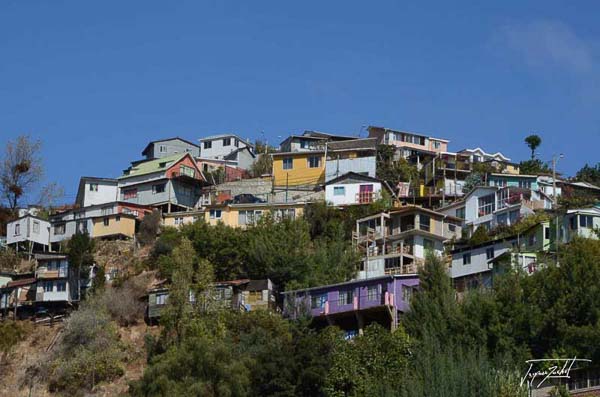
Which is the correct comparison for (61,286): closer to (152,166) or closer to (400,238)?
(400,238)

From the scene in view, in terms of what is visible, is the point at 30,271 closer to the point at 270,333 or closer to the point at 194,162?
the point at 194,162

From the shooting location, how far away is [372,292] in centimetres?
6062

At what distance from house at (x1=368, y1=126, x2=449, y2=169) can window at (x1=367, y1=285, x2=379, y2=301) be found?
108 feet

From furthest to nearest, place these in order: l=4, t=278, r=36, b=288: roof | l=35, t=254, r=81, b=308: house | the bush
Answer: l=4, t=278, r=36, b=288: roof < l=35, t=254, r=81, b=308: house < the bush

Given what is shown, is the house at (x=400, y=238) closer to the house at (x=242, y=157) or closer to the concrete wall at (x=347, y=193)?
the concrete wall at (x=347, y=193)

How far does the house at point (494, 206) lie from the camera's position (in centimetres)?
7370

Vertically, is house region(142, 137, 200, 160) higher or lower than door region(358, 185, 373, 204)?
higher

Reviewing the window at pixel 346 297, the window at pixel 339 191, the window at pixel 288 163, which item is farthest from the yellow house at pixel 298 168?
the window at pixel 346 297

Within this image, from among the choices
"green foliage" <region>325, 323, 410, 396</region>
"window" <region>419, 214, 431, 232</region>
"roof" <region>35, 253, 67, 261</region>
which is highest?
"window" <region>419, 214, 431, 232</region>

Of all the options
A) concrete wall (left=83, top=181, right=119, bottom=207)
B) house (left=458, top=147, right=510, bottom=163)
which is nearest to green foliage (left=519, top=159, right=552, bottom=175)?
house (left=458, top=147, right=510, bottom=163)

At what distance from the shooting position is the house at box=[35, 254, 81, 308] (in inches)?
2837

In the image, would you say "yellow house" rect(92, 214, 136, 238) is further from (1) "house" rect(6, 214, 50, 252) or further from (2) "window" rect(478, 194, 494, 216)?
(2) "window" rect(478, 194, 494, 216)

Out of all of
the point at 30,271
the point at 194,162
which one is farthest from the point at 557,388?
the point at 194,162

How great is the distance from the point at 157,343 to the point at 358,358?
12.8 metres
